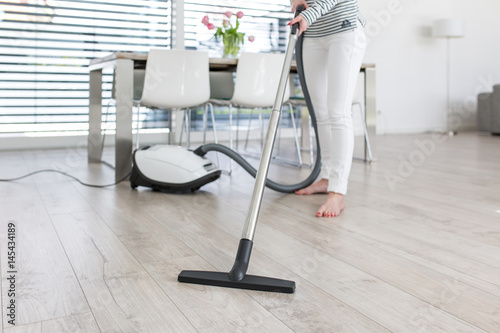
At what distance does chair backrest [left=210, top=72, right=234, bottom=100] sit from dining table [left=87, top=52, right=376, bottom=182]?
0.57 m

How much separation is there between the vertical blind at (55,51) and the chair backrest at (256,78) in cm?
200

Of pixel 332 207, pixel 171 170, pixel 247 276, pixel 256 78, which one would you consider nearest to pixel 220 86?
pixel 256 78

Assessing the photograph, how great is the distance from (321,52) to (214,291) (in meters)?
1.27

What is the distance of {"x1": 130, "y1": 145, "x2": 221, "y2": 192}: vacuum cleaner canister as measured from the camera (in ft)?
7.91

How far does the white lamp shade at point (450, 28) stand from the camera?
5.85 metres

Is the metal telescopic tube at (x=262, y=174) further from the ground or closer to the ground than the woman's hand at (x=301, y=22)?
closer to the ground

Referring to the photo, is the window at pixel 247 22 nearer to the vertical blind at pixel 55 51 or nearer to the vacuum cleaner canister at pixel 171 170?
the vertical blind at pixel 55 51

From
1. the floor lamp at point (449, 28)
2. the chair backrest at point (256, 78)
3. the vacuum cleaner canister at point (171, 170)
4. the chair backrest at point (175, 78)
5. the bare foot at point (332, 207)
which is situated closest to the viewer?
the bare foot at point (332, 207)

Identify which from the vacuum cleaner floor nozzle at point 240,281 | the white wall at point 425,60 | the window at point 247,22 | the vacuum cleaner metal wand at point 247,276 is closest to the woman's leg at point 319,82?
the vacuum cleaner metal wand at point 247,276

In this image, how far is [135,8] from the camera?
495 centimetres

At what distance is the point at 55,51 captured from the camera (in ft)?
15.2

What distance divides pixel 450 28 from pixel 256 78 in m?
3.48

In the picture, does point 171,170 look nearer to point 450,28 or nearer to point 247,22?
point 247,22

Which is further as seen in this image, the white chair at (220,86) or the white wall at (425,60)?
the white wall at (425,60)
